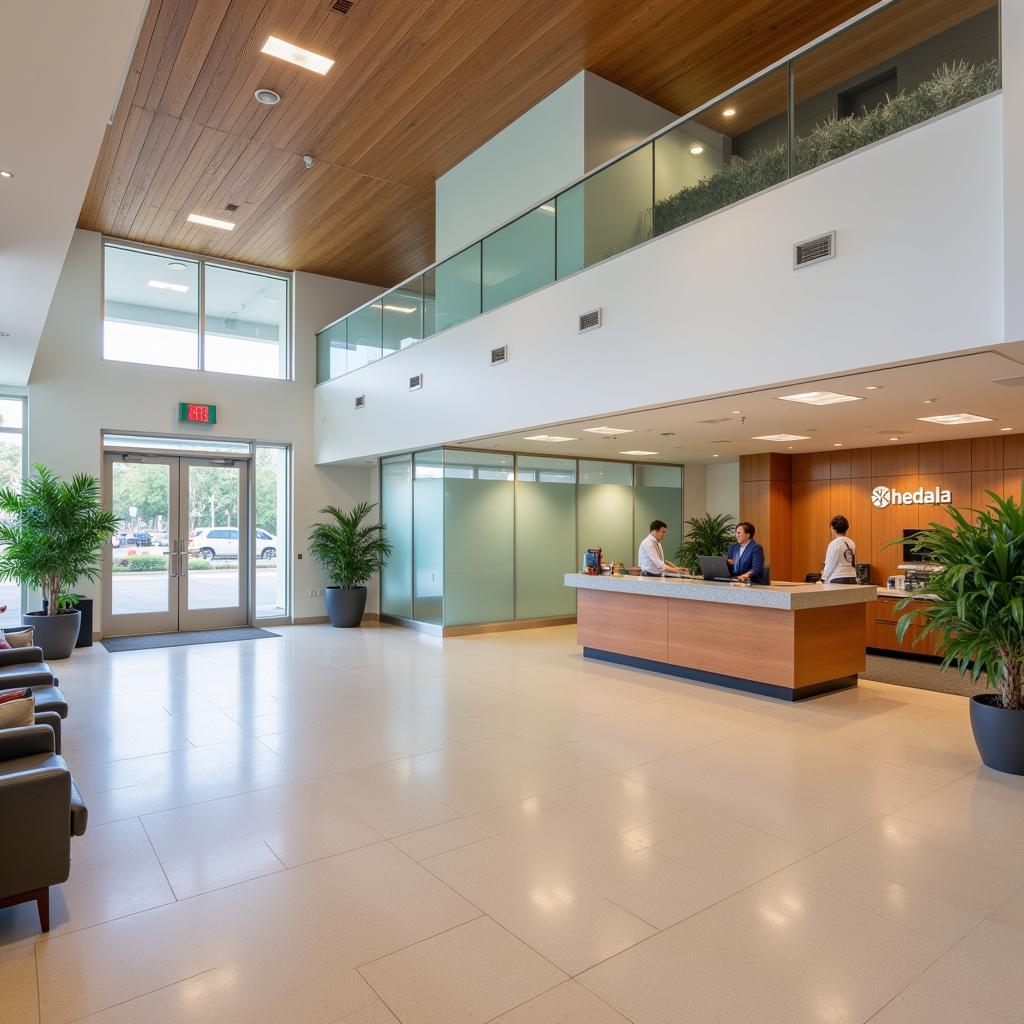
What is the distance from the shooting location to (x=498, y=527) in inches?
426

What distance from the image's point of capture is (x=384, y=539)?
1213 centimetres

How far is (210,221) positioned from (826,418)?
8.70 m

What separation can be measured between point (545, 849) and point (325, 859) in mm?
1084

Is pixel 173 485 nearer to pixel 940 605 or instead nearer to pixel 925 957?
pixel 940 605

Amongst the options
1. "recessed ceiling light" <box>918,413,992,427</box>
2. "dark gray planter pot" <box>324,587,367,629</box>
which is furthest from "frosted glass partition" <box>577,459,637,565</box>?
"recessed ceiling light" <box>918,413,992,427</box>

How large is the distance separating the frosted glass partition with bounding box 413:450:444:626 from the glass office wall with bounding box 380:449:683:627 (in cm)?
2

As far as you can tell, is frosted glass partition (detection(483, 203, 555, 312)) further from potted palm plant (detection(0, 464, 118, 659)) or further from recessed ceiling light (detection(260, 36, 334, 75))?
potted palm plant (detection(0, 464, 118, 659))

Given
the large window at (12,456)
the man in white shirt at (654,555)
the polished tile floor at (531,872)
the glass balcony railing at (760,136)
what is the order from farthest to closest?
the large window at (12,456) < the man in white shirt at (654,555) < the glass balcony railing at (760,136) < the polished tile floor at (531,872)

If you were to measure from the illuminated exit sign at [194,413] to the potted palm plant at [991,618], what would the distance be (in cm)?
1024

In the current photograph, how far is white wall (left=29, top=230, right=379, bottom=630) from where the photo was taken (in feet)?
33.5

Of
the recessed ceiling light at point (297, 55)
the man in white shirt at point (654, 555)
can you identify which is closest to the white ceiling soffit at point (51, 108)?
the recessed ceiling light at point (297, 55)

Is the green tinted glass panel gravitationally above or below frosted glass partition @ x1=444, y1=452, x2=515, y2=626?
above

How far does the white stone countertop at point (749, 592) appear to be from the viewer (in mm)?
6379

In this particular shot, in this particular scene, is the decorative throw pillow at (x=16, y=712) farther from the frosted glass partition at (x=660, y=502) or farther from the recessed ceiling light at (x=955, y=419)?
the frosted glass partition at (x=660, y=502)
